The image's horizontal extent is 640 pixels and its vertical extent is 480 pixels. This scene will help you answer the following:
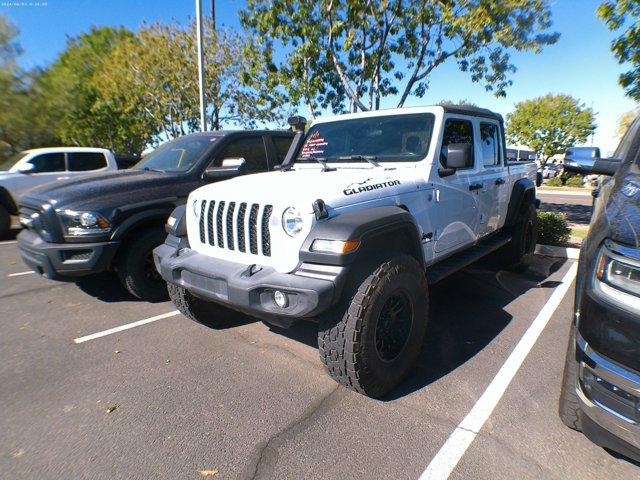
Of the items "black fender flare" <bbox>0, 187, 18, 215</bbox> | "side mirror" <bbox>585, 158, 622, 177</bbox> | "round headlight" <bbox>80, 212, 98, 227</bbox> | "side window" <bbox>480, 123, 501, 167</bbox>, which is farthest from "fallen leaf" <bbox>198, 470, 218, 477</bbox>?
"black fender flare" <bbox>0, 187, 18, 215</bbox>

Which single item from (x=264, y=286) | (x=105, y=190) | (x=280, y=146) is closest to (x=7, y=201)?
(x=105, y=190)

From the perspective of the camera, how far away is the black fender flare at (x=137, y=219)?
3.87m

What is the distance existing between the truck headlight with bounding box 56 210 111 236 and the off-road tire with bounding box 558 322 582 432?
3.93m

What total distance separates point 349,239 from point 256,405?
1299 mm

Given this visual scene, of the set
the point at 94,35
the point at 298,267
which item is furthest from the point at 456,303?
the point at 94,35

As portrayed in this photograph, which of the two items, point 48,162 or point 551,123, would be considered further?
point 551,123

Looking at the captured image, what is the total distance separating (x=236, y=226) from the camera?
2625mm

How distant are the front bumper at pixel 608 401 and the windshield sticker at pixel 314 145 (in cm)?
283

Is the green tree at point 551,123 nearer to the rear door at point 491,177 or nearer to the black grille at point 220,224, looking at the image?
the rear door at point 491,177

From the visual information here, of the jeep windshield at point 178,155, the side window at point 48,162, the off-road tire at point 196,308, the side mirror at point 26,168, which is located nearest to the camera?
the off-road tire at point 196,308

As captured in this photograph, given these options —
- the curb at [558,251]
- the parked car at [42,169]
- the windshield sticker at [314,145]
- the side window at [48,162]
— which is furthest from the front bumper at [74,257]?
the curb at [558,251]

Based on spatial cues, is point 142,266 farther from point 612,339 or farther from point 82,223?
point 612,339

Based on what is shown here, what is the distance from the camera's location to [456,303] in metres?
4.28

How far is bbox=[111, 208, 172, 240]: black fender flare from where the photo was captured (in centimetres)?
387
